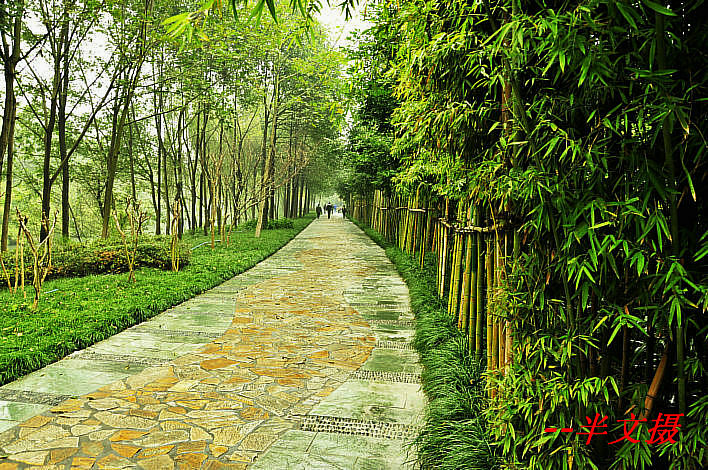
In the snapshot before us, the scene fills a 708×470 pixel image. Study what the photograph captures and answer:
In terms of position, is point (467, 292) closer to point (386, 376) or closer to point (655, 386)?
point (386, 376)

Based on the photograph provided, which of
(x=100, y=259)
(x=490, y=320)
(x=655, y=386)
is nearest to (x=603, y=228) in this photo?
(x=655, y=386)

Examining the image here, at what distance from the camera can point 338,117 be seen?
5074 millimetres

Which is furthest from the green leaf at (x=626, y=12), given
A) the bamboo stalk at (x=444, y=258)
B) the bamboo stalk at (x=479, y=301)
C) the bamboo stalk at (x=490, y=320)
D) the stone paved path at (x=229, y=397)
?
the bamboo stalk at (x=444, y=258)

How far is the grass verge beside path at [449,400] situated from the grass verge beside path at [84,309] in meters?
2.99

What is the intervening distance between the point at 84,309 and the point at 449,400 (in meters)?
4.33

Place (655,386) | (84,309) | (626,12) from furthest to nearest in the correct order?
(84,309), (655,386), (626,12)

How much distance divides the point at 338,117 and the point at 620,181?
150 inches

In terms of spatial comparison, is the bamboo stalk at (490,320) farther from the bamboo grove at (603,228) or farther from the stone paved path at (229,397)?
the stone paved path at (229,397)

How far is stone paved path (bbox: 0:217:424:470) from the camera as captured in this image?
8.60ft

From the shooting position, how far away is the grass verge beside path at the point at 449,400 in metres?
2.27

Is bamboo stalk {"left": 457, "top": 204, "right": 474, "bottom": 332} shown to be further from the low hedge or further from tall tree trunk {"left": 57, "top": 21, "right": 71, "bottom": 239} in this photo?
tall tree trunk {"left": 57, "top": 21, "right": 71, "bottom": 239}

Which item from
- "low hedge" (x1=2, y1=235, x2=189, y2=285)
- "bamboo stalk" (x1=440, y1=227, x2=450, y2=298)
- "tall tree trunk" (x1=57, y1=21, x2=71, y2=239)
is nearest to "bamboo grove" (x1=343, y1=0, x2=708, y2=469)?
"bamboo stalk" (x1=440, y1=227, x2=450, y2=298)

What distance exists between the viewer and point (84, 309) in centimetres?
541

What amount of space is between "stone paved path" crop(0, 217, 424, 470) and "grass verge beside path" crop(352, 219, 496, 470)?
0.15m
